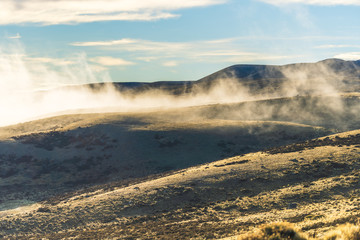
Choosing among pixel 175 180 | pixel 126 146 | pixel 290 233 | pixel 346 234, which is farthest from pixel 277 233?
pixel 126 146

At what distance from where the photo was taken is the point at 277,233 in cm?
1736

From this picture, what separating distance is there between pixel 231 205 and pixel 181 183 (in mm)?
10855

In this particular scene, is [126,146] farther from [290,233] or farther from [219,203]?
[290,233]

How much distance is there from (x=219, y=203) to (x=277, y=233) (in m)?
21.5

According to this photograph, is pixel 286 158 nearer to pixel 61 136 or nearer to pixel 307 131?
pixel 307 131

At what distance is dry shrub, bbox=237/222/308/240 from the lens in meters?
17.2

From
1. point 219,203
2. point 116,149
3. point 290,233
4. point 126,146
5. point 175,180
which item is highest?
point 290,233

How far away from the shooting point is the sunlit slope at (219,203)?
30266 mm

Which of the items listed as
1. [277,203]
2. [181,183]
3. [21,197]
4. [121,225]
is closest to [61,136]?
[21,197]

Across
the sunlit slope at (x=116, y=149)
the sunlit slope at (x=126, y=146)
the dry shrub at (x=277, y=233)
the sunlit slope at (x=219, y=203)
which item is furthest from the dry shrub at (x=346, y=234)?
→ the sunlit slope at (x=116, y=149)

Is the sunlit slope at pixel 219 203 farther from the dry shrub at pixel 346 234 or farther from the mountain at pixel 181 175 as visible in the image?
the dry shrub at pixel 346 234

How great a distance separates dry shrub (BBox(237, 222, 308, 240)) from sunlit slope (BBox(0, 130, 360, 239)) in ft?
20.9

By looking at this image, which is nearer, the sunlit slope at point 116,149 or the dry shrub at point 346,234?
the dry shrub at point 346,234

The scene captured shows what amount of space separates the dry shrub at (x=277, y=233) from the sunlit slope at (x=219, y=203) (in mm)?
6364
